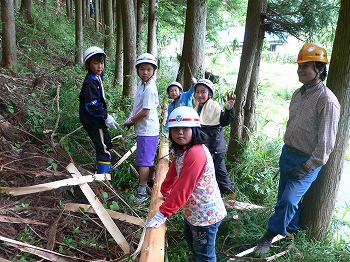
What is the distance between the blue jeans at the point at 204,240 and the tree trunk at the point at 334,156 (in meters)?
1.41

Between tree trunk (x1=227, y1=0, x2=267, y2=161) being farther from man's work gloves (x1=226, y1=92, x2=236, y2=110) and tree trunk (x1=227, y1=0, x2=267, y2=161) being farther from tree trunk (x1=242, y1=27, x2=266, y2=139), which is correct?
man's work gloves (x1=226, y1=92, x2=236, y2=110)

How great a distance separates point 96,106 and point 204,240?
2137mm

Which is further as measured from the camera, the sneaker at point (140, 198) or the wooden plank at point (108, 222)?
the sneaker at point (140, 198)

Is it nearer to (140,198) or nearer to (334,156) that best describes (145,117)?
(140,198)

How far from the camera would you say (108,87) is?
8414 mm

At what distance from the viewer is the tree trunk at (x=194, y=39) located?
545cm

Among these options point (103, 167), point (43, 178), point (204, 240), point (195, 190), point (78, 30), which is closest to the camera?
point (195, 190)

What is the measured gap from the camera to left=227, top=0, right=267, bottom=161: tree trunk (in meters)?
4.82

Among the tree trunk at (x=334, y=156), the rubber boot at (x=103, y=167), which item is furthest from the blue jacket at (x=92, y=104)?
the tree trunk at (x=334, y=156)

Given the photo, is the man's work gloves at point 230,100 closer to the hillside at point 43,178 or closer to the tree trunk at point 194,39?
the hillside at point 43,178

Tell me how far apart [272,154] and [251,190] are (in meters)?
1.12

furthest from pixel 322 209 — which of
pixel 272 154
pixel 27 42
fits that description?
pixel 27 42

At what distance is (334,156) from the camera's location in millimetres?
3174

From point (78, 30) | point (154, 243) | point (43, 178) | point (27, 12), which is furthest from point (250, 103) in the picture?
point (27, 12)
